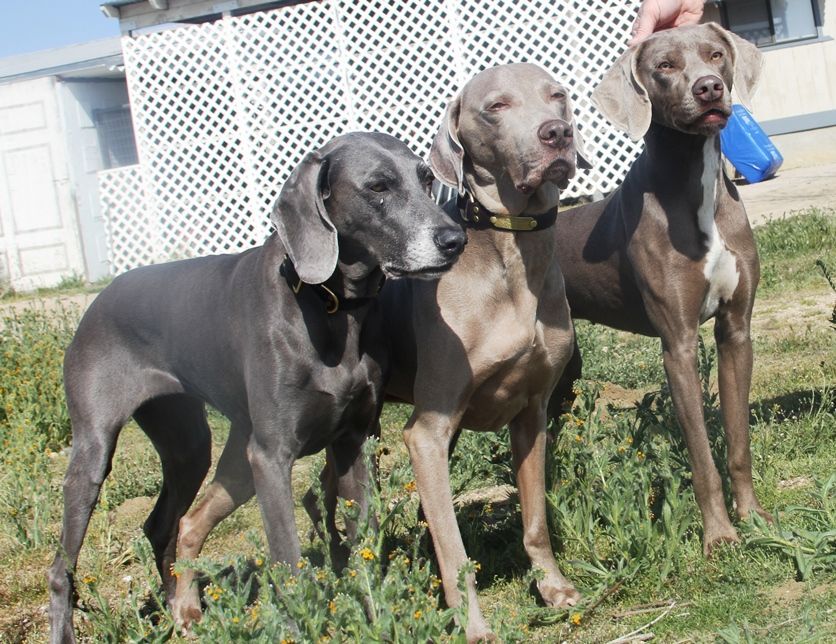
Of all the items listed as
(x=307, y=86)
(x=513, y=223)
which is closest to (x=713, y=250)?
(x=513, y=223)

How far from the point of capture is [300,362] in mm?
3617

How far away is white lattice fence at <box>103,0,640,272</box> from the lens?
1371 centimetres

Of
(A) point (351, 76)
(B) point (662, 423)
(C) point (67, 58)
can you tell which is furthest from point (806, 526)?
(C) point (67, 58)

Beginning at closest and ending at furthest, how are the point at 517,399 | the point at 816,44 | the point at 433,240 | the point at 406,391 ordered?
the point at 433,240
the point at 517,399
the point at 406,391
the point at 816,44

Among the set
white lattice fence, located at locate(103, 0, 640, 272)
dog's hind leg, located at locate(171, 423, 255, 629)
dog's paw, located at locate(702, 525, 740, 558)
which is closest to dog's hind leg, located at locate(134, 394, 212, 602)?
dog's hind leg, located at locate(171, 423, 255, 629)

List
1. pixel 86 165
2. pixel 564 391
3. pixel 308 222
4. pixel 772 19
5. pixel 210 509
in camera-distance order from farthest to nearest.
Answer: pixel 86 165, pixel 772 19, pixel 564 391, pixel 210 509, pixel 308 222

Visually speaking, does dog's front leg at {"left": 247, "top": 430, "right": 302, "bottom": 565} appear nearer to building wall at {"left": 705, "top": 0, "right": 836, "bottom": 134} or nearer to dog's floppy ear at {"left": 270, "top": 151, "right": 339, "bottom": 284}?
dog's floppy ear at {"left": 270, "top": 151, "right": 339, "bottom": 284}

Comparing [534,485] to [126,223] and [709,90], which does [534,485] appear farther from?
[126,223]

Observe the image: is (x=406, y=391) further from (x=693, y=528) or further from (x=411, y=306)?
(x=693, y=528)

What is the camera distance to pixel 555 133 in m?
3.61

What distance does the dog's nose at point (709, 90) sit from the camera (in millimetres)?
3945

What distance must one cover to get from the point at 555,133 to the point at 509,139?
0.20 metres

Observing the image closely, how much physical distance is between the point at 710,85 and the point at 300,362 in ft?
5.57

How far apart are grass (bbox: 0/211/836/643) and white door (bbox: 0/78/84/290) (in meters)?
9.52
